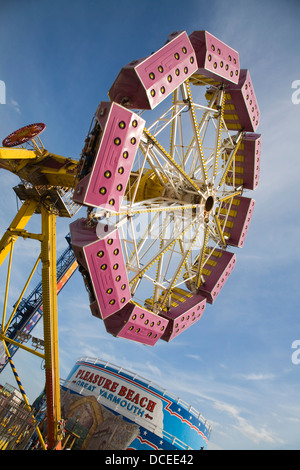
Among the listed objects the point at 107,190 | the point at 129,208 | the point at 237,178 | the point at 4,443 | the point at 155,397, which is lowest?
the point at 4,443

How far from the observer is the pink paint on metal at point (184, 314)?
37.7 ft

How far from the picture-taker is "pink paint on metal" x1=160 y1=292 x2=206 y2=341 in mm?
11500

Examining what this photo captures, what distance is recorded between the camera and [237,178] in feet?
Result: 50.1

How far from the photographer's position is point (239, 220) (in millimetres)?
15344

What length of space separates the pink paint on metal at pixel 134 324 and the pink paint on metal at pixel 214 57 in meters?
8.82

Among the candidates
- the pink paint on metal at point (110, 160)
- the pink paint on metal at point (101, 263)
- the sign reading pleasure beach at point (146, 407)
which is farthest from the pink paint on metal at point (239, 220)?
the sign reading pleasure beach at point (146, 407)

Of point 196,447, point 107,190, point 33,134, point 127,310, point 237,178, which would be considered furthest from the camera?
point 196,447

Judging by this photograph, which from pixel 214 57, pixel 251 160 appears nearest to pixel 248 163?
pixel 251 160

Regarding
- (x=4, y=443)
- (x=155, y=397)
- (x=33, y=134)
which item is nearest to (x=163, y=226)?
(x=33, y=134)

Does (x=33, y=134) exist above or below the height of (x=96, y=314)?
above

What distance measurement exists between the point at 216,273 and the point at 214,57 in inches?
372

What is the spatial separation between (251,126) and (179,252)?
7.10 metres

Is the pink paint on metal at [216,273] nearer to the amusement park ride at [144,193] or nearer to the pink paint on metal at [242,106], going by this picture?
the amusement park ride at [144,193]

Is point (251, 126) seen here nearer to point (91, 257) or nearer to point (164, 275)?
point (164, 275)
